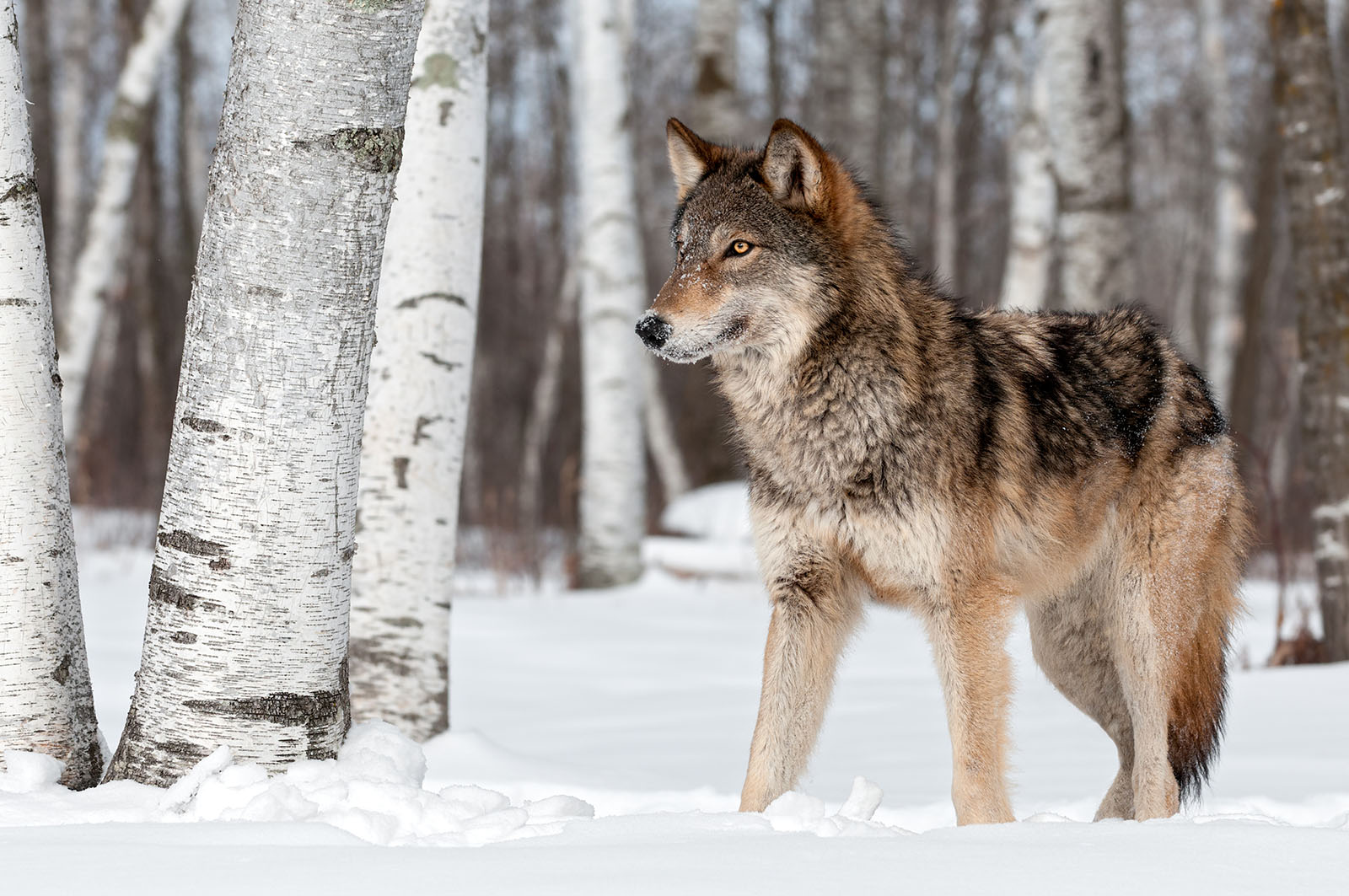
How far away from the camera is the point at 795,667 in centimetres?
350

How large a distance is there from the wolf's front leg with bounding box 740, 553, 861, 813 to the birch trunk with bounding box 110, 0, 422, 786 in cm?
130

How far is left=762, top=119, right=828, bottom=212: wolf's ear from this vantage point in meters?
3.52

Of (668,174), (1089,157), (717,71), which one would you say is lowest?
(1089,157)

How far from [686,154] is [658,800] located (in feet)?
6.83

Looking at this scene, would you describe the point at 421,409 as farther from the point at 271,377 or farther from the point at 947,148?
the point at 947,148

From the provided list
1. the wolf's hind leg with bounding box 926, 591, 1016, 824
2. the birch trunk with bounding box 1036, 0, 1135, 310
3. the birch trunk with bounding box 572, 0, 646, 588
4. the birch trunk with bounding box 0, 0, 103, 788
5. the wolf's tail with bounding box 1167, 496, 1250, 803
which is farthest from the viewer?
the birch trunk with bounding box 572, 0, 646, 588

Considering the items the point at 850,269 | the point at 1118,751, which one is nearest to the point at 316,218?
the point at 850,269

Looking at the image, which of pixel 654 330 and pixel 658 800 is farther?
pixel 658 800

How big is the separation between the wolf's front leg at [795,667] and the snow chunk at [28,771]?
1.79 meters

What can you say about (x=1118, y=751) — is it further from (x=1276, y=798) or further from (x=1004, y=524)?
(x=1004, y=524)

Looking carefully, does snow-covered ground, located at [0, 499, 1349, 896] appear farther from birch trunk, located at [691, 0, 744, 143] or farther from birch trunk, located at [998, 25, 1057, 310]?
birch trunk, located at [691, 0, 744, 143]

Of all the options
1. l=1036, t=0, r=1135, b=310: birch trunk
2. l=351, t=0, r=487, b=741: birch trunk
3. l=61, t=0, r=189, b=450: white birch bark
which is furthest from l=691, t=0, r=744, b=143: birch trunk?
l=351, t=0, r=487, b=741: birch trunk

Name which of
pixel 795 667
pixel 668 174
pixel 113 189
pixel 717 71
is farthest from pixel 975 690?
pixel 668 174

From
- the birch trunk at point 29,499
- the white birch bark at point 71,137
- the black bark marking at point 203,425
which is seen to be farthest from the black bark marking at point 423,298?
the white birch bark at point 71,137
